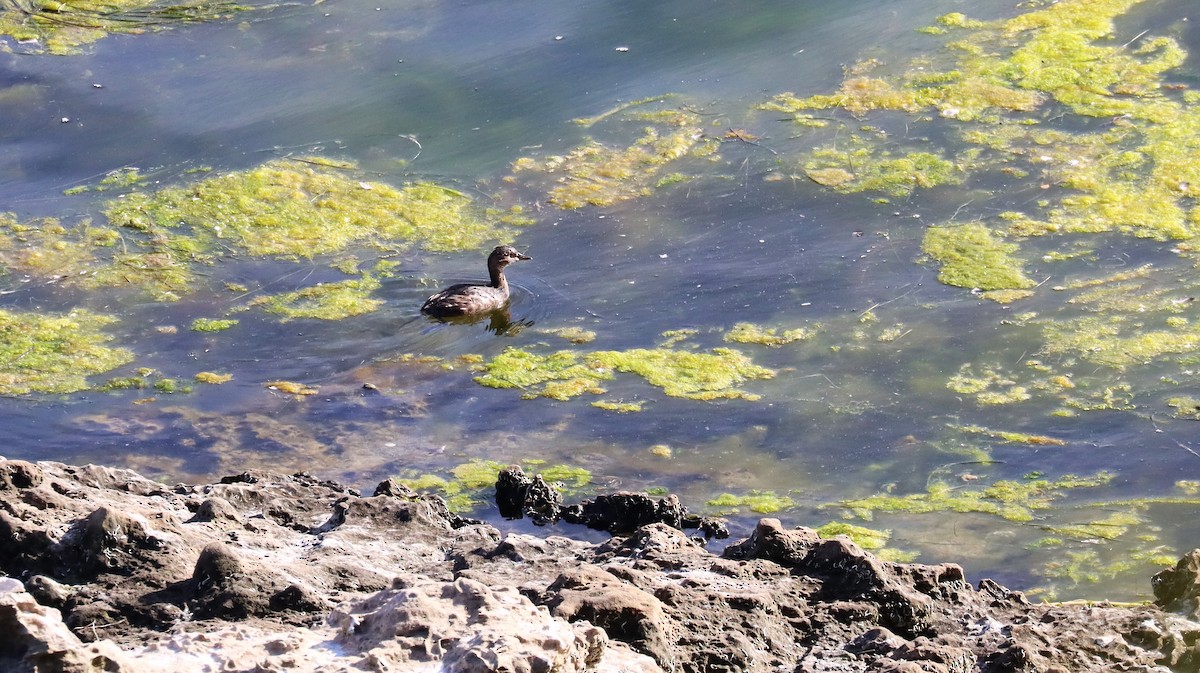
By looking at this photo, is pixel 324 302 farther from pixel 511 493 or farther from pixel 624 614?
pixel 624 614

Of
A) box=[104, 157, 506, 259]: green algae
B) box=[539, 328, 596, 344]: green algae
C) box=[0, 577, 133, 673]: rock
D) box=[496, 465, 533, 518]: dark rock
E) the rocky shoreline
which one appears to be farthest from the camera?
box=[104, 157, 506, 259]: green algae

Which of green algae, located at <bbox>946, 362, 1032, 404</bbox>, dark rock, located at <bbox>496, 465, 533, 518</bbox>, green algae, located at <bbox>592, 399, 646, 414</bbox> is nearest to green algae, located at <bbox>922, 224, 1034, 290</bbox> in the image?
green algae, located at <bbox>946, 362, 1032, 404</bbox>

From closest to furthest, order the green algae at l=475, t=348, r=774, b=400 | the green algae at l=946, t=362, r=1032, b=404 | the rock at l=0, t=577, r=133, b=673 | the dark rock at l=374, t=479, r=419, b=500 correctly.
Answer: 1. the rock at l=0, t=577, r=133, b=673
2. the dark rock at l=374, t=479, r=419, b=500
3. the green algae at l=946, t=362, r=1032, b=404
4. the green algae at l=475, t=348, r=774, b=400

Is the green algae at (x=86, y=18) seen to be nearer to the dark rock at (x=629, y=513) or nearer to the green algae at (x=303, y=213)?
the green algae at (x=303, y=213)

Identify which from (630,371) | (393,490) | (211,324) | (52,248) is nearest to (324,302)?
→ (211,324)

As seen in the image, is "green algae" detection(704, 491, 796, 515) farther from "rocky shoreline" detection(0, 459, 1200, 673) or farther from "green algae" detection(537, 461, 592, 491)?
"rocky shoreline" detection(0, 459, 1200, 673)

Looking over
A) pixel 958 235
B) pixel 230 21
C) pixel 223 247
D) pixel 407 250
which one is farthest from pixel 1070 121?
pixel 230 21

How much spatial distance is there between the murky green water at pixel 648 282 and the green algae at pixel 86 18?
0.64 ft

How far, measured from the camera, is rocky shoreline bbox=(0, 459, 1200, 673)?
10.5 feet

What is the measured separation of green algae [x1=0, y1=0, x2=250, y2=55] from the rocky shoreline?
26.2 ft

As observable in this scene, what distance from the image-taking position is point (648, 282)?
27.8 feet

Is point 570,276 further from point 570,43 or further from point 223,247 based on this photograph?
point 570,43

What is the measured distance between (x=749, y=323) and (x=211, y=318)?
320 cm

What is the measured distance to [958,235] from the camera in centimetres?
871
